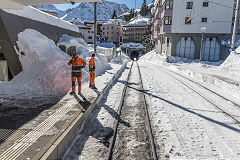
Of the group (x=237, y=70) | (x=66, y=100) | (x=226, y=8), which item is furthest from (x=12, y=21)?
(x=226, y=8)

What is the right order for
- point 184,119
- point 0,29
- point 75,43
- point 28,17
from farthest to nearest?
point 75,43
point 28,17
point 0,29
point 184,119

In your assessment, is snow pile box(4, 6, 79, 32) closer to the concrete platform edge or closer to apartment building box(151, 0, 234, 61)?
the concrete platform edge

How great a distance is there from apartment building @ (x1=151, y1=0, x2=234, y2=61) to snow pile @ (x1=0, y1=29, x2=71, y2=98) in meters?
28.7

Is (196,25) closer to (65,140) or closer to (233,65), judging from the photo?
(233,65)

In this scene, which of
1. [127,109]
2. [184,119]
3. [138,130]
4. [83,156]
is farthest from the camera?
[127,109]

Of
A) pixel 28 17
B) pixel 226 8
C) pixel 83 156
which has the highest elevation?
pixel 226 8

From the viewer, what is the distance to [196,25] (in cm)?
3269

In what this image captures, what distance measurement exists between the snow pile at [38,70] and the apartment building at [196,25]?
28.7 meters

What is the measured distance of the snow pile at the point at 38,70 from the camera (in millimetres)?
7787

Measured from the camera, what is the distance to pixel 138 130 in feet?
15.3

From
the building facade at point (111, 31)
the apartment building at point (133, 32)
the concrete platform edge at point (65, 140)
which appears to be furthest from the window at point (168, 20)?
the building facade at point (111, 31)

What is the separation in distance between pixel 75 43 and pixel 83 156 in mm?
13864

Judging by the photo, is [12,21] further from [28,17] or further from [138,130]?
[138,130]

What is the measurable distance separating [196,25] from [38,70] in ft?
107
